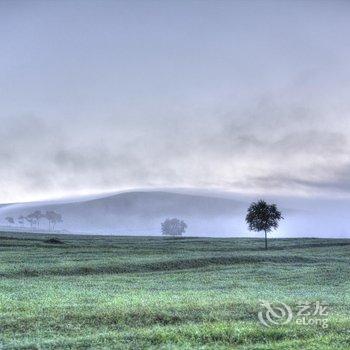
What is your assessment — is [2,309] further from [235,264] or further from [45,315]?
[235,264]

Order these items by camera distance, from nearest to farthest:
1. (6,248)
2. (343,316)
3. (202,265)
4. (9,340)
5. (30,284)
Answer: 1. (9,340)
2. (343,316)
3. (30,284)
4. (202,265)
5. (6,248)

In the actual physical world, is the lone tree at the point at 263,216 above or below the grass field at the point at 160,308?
above

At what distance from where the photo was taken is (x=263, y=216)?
105 metres

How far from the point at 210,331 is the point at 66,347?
6.41 metres

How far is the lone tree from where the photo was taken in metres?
105

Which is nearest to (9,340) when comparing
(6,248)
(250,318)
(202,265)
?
(250,318)

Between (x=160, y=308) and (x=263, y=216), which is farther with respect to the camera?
(x=263, y=216)

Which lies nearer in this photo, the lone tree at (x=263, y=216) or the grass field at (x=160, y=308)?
the grass field at (x=160, y=308)

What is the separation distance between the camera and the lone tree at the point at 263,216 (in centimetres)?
10544

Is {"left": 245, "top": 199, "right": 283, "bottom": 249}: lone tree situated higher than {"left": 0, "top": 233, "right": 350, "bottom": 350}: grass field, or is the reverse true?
{"left": 245, "top": 199, "right": 283, "bottom": 249}: lone tree

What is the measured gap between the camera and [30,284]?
1785 inches

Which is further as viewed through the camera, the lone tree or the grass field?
the lone tree

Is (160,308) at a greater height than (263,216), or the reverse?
(263,216)

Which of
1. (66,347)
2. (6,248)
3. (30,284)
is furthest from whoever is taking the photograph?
(6,248)
